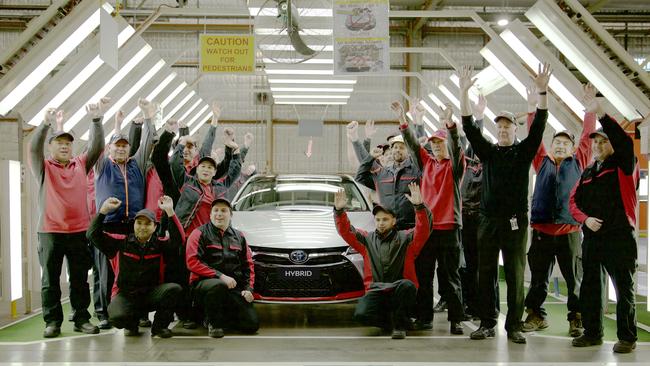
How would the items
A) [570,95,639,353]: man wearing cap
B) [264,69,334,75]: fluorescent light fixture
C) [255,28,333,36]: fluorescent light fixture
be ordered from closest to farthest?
1. [570,95,639,353]: man wearing cap
2. [255,28,333,36]: fluorescent light fixture
3. [264,69,334,75]: fluorescent light fixture

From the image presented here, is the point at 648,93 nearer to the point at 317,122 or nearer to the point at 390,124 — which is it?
the point at 317,122

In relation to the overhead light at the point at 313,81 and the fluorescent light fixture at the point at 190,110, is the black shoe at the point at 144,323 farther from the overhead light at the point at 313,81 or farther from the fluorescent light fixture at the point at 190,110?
the fluorescent light fixture at the point at 190,110

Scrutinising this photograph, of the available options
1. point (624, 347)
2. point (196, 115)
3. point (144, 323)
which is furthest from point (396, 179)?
point (196, 115)

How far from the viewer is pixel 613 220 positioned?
5.07 m

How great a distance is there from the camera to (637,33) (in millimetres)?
20500

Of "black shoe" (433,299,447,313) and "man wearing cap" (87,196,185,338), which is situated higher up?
"man wearing cap" (87,196,185,338)

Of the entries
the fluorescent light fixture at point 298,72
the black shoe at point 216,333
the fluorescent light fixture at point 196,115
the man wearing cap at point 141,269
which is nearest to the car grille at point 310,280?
the black shoe at point 216,333

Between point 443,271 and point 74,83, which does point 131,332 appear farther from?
point 74,83

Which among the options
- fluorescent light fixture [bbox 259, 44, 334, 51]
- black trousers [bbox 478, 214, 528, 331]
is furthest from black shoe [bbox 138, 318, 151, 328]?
fluorescent light fixture [bbox 259, 44, 334, 51]

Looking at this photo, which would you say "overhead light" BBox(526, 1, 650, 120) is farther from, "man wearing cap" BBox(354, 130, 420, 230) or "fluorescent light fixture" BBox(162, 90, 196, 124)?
"fluorescent light fixture" BBox(162, 90, 196, 124)

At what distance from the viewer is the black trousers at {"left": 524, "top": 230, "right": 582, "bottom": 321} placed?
5.94m

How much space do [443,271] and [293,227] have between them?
142 centimetres

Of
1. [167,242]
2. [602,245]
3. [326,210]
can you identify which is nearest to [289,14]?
[326,210]

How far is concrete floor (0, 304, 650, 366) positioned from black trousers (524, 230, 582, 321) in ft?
1.46
